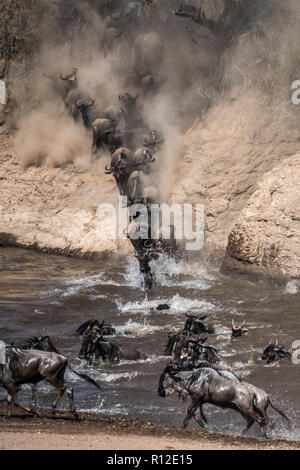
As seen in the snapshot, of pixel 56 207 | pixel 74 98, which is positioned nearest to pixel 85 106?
pixel 74 98

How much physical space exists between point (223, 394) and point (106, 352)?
2655mm

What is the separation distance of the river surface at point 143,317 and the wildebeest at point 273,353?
0.09m

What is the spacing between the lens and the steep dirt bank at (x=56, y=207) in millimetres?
17703

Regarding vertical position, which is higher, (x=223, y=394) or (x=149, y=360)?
(x=223, y=394)

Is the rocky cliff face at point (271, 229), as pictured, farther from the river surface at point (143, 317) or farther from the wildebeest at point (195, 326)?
the wildebeest at point (195, 326)

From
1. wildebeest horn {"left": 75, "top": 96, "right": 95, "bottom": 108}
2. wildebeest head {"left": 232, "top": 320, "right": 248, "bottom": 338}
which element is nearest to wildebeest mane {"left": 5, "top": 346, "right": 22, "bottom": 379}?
wildebeest head {"left": 232, "top": 320, "right": 248, "bottom": 338}

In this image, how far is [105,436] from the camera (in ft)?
24.9

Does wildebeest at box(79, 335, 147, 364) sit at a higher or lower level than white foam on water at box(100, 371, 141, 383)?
higher

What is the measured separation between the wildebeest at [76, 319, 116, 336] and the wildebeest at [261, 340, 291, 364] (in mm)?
2050

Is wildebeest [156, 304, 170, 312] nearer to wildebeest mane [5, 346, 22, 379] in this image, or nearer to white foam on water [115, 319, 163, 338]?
white foam on water [115, 319, 163, 338]

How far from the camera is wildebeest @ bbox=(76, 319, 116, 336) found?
35.2 feet

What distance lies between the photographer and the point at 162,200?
17.2 m

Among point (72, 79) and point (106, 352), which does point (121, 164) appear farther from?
point (106, 352)

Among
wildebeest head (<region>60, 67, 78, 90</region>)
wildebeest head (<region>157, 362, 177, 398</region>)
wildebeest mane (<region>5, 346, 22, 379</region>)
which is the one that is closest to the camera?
wildebeest head (<region>157, 362, 177, 398</region>)
